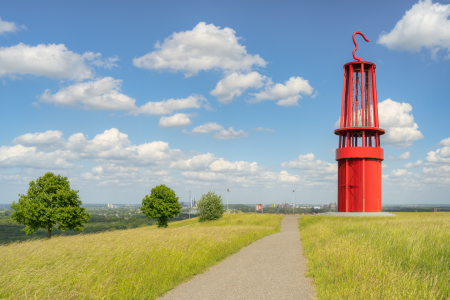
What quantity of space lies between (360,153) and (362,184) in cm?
435

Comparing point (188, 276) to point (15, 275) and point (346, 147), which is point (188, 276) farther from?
point (346, 147)

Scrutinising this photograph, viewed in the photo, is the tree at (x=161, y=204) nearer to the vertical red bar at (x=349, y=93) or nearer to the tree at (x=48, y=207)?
the tree at (x=48, y=207)

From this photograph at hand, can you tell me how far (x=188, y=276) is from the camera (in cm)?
1041

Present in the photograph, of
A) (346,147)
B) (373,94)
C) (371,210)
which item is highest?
(373,94)

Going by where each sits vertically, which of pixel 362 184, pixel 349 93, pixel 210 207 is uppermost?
pixel 349 93

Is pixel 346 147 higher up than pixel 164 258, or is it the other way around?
pixel 346 147

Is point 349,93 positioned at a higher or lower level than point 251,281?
higher

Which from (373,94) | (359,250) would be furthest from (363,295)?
(373,94)

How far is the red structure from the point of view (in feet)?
142

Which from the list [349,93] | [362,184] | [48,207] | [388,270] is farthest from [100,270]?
[349,93]

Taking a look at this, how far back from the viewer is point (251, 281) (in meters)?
9.66

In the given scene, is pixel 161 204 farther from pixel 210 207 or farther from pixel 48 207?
pixel 48 207

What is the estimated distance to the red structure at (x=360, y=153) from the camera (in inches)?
1704

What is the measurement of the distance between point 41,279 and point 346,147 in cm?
4250
